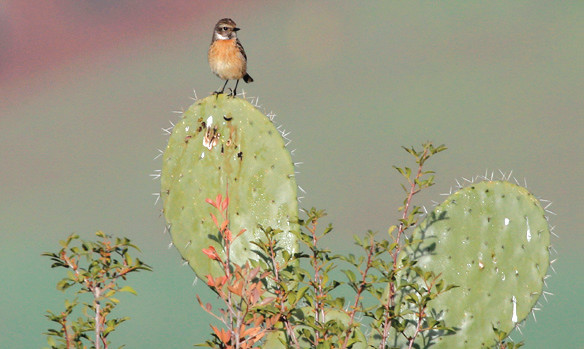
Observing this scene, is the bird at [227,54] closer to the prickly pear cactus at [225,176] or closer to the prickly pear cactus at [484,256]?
the prickly pear cactus at [225,176]

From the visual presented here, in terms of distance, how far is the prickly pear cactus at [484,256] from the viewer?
3.44 m

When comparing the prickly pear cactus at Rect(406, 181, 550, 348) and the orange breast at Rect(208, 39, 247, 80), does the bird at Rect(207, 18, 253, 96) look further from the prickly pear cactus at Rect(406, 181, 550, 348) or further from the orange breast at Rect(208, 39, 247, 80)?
the prickly pear cactus at Rect(406, 181, 550, 348)

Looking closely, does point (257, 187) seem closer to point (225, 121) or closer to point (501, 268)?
point (225, 121)

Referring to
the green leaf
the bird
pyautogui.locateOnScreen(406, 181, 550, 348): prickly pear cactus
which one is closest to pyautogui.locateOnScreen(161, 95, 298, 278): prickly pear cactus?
pyautogui.locateOnScreen(406, 181, 550, 348): prickly pear cactus

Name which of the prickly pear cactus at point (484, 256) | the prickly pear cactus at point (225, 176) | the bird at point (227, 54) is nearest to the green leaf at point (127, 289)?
the prickly pear cactus at point (225, 176)

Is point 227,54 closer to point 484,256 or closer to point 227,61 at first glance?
point 227,61

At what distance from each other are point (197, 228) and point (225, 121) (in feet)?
1.56

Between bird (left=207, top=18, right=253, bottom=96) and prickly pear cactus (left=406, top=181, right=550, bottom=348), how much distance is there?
144cm

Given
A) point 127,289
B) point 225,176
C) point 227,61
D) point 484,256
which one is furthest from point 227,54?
point 127,289

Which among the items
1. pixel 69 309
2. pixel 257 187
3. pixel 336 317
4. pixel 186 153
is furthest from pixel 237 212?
pixel 69 309

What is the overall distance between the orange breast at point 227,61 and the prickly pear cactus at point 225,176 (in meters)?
0.82

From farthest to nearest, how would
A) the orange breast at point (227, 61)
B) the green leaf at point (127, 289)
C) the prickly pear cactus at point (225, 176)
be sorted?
the orange breast at point (227, 61), the prickly pear cactus at point (225, 176), the green leaf at point (127, 289)

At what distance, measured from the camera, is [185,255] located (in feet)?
11.4

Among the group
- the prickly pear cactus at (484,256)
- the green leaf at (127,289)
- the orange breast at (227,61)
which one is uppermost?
the orange breast at (227,61)
